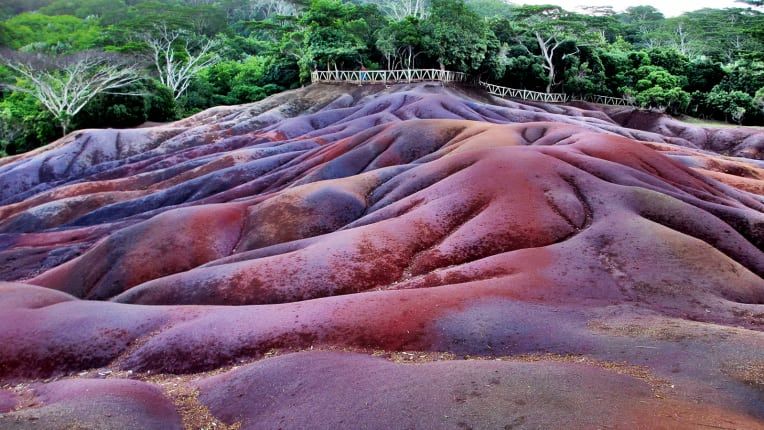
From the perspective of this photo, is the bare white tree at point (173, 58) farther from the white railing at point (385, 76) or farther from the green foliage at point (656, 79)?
the green foliage at point (656, 79)

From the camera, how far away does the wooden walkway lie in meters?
61.0

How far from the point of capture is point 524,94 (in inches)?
2655

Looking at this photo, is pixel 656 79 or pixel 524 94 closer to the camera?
pixel 524 94

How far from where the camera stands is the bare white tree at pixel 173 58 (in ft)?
230

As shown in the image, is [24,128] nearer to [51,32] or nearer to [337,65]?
[337,65]

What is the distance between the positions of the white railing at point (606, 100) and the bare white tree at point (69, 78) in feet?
178

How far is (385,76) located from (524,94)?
17792mm

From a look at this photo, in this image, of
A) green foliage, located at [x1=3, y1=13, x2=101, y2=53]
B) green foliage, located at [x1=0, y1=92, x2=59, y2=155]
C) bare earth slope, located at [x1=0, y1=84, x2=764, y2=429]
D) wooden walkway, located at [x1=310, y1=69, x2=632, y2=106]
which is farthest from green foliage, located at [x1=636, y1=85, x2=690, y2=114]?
green foliage, located at [x1=3, y1=13, x2=101, y2=53]

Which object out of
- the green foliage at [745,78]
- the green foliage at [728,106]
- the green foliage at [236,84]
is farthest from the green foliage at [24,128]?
the green foliage at [745,78]

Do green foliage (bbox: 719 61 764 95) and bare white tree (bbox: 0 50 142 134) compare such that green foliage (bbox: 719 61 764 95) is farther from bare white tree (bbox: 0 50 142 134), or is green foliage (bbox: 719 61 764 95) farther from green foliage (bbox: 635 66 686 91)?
bare white tree (bbox: 0 50 142 134)

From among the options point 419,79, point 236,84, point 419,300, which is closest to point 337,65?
point 419,79

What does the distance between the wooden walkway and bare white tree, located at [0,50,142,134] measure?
71.5ft

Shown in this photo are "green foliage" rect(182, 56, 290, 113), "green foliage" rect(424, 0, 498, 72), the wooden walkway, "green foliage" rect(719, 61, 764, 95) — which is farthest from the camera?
"green foliage" rect(182, 56, 290, 113)

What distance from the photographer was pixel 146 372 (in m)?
12.9
